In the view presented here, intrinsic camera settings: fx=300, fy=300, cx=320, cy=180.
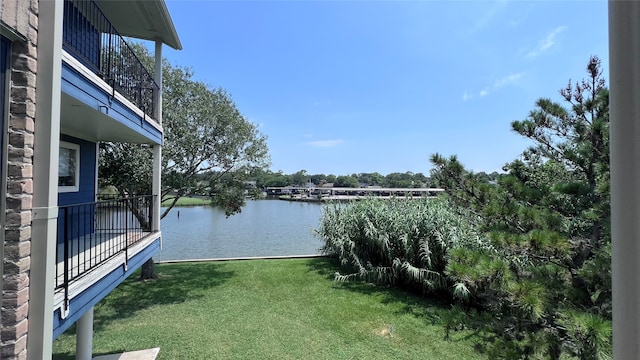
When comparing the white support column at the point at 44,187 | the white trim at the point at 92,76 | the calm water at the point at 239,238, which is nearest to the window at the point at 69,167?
the white trim at the point at 92,76

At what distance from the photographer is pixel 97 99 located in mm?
3252

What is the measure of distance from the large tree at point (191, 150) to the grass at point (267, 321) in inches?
84.0

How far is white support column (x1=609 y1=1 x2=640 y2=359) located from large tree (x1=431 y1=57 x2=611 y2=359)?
1.25 m

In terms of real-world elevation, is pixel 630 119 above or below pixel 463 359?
above

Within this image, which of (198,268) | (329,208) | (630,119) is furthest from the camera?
(329,208)

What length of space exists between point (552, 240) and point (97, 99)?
4.46 metres

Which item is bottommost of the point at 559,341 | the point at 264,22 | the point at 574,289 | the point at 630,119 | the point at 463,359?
the point at 463,359

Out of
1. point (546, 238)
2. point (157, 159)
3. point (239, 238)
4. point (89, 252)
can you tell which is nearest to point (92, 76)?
point (89, 252)

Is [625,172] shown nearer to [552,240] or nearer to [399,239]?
[552,240]

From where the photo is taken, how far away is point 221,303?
6293 mm

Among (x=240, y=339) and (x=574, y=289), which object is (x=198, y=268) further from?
(x=574, y=289)

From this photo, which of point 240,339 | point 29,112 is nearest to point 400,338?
point 240,339

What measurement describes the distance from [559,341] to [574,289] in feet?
A: 1.45

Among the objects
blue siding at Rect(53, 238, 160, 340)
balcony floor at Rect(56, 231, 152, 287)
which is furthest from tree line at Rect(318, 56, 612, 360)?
balcony floor at Rect(56, 231, 152, 287)
